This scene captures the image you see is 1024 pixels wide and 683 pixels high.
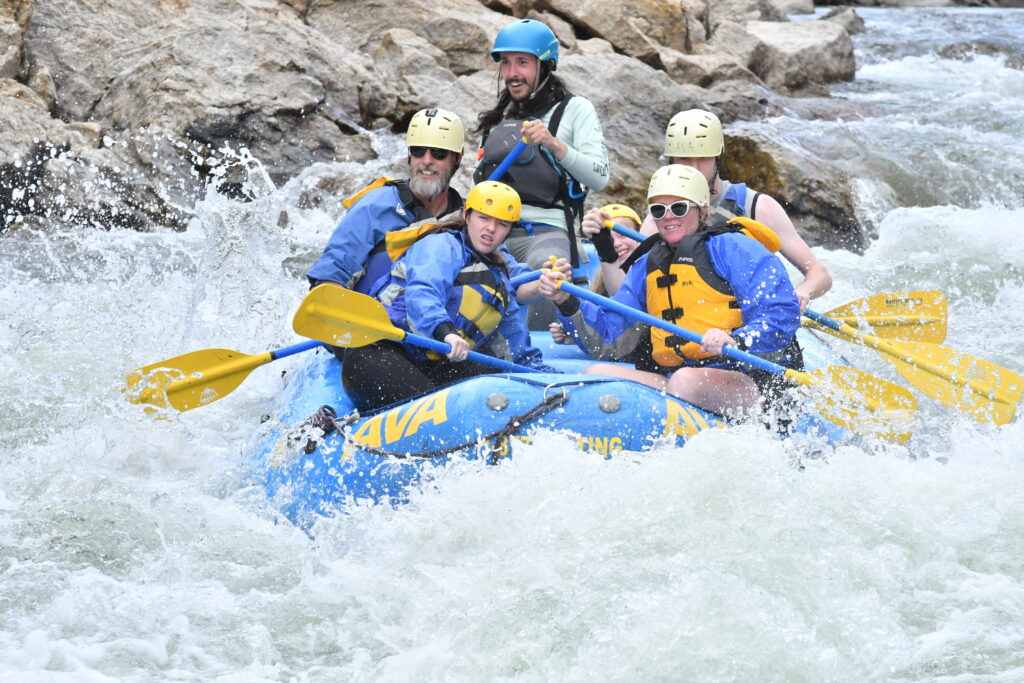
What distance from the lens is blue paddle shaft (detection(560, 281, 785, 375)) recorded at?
14.8 feet

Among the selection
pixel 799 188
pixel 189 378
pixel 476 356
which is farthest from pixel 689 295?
pixel 799 188

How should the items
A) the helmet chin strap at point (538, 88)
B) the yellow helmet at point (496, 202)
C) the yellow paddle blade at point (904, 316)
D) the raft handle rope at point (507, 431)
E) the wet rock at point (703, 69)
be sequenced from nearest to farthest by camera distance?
the raft handle rope at point (507, 431) → the yellow helmet at point (496, 202) → the yellow paddle blade at point (904, 316) → the helmet chin strap at point (538, 88) → the wet rock at point (703, 69)

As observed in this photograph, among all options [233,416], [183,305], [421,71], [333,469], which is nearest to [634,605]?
[333,469]

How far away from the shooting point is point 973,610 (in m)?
3.92

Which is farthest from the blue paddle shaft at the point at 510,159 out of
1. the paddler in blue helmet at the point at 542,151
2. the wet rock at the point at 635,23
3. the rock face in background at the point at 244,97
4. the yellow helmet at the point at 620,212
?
the wet rock at the point at 635,23

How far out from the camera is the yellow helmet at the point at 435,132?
17.5 ft

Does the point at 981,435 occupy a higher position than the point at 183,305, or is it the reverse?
the point at 981,435

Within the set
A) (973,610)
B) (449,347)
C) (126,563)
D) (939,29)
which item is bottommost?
(939,29)

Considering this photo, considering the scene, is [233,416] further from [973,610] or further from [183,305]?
[973,610]

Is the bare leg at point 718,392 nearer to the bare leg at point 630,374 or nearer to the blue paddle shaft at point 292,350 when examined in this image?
the bare leg at point 630,374

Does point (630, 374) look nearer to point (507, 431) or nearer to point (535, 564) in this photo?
point (507, 431)

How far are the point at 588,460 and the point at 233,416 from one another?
8.10 ft

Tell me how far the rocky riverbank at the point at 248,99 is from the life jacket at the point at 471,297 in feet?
14.0

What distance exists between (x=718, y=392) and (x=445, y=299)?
1.17m
